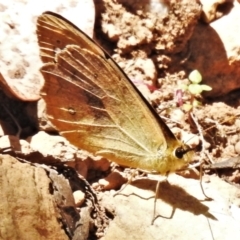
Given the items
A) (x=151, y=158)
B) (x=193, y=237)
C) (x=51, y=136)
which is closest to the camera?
(x=193, y=237)

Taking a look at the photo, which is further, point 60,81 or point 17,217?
point 60,81

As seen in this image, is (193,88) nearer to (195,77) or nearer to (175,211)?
(195,77)

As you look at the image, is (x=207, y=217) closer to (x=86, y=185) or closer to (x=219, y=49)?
(x=86, y=185)

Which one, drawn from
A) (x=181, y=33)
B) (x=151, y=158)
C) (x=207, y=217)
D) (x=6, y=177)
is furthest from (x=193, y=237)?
(x=181, y=33)

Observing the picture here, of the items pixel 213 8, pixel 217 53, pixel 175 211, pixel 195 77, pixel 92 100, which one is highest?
pixel 213 8

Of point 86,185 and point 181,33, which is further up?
point 181,33

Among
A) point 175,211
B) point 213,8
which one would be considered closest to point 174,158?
point 175,211
